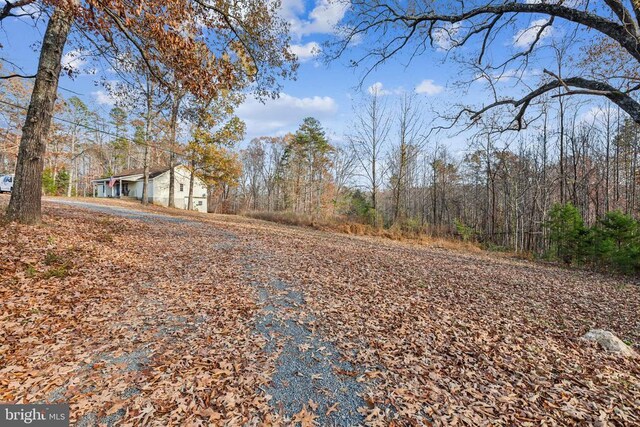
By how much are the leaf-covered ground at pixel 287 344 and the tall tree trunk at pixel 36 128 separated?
714mm

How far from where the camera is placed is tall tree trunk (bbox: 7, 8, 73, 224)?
5742mm

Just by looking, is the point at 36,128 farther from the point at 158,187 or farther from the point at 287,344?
the point at 158,187

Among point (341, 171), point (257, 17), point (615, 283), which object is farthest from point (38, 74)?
point (341, 171)

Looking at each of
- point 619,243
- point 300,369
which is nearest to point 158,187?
point 300,369

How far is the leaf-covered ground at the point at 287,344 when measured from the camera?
230 cm

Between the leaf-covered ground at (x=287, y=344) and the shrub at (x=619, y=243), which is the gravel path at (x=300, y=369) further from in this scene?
the shrub at (x=619, y=243)

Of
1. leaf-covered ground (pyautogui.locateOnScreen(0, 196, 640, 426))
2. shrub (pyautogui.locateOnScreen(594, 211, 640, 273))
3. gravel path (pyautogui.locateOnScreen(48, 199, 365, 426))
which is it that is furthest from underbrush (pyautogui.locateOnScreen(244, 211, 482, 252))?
gravel path (pyautogui.locateOnScreen(48, 199, 365, 426))

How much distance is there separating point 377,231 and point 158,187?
75.7ft

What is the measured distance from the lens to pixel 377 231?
1594 centimetres

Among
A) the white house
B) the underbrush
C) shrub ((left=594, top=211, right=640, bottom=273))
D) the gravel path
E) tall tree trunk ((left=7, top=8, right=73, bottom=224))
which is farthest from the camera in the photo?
the white house

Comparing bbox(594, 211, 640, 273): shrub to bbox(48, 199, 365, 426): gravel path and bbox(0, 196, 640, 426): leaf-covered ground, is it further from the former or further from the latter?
bbox(48, 199, 365, 426): gravel path

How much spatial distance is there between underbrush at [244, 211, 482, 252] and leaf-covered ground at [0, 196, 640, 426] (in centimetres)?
822

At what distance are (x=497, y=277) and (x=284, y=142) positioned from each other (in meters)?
35.2

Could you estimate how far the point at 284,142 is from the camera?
127ft
